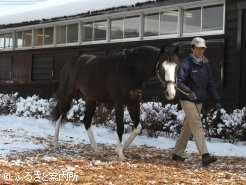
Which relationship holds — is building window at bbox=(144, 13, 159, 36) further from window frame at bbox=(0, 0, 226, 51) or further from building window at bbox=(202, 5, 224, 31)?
building window at bbox=(202, 5, 224, 31)

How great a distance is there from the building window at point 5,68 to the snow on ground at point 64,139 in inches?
221

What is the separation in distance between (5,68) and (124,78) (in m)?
13.3

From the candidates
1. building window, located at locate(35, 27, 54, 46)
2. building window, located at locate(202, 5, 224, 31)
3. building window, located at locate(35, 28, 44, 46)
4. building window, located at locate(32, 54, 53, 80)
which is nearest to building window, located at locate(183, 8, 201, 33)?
building window, located at locate(202, 5, 224, 31)

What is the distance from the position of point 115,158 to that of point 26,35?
12.3m

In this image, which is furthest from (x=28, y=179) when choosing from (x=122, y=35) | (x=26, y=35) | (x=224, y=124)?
(x=26, y=35)

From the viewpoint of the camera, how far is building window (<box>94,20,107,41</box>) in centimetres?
1488

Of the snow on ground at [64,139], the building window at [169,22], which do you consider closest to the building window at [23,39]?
the snow on ground at [64,139]

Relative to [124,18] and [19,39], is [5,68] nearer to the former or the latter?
[19,39]

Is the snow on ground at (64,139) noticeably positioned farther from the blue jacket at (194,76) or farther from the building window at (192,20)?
the building window at (192,20)

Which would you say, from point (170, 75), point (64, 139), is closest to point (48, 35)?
point (64, 139)

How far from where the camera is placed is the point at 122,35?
14156mm

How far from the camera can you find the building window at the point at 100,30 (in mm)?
14883

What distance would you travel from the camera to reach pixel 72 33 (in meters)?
16.3

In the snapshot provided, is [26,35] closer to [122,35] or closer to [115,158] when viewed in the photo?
[122,35]
